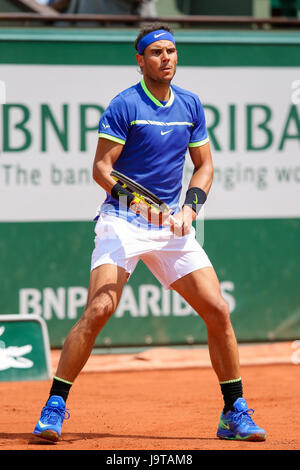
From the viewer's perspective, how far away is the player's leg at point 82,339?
4254mm

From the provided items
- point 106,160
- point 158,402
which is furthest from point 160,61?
point 158,402

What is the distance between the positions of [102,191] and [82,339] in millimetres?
3218

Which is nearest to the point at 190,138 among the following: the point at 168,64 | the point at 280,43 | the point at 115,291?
the point at 168,64

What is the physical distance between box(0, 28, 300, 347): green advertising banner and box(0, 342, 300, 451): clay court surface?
0.26 metres

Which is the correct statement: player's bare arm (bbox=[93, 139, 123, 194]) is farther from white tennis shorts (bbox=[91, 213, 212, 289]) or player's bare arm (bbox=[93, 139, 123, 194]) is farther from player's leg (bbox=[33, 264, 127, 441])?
player's leg (bbox=[33, 264, 127, 441])

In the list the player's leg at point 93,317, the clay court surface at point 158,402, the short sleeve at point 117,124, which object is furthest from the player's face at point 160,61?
the clay court surface at point 158,402

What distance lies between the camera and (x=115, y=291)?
4.30m

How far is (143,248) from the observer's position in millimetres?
4391

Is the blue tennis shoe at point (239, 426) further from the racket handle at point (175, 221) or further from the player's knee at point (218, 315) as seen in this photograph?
the racket handle at point (175, 221)

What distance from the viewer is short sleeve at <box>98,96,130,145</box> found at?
434 centimetres

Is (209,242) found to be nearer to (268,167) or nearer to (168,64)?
(268,167)

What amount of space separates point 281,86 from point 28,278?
2.69 metres

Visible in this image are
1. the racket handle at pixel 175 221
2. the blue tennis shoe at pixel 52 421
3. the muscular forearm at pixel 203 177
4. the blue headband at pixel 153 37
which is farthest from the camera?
the muscular forearm at pixel 203 177

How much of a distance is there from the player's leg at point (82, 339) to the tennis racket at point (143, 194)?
354mm
